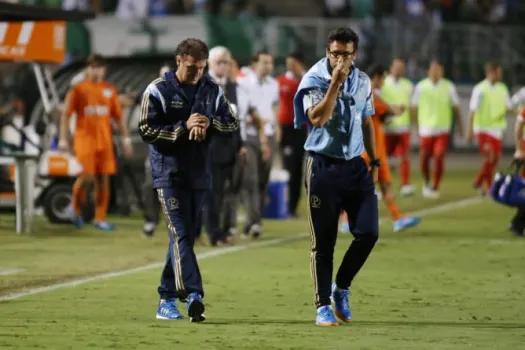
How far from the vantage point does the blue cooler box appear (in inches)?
832

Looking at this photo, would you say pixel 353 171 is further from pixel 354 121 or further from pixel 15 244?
pixel 15 244

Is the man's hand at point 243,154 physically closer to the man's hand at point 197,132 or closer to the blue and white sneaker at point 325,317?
the man's hand at point 197,132

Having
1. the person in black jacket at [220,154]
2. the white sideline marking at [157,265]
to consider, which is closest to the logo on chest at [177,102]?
the white sideline marking at [157,265]

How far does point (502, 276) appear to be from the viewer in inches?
557

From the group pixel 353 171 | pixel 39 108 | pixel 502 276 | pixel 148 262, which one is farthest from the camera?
pixel 39 108

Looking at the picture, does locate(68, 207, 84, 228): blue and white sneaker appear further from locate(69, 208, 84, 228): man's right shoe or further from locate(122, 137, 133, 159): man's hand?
locate(122, 137, 133, 159): man's hand

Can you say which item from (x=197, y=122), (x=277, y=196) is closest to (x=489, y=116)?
(x=277, y=196)

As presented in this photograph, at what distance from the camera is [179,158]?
1102cm

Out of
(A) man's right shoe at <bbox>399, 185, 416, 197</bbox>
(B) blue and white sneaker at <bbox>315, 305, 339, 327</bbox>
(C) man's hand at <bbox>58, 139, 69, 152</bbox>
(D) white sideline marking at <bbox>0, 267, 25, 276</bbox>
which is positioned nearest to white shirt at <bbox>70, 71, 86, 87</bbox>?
(C) man's hand at <bbox>58, 139, 69, 152</bbox>

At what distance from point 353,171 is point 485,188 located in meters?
15.6

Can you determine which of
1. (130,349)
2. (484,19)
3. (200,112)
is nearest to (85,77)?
(200,112)

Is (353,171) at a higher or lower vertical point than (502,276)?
higher

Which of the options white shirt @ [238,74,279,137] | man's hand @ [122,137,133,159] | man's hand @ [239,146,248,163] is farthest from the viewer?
man's hand @ [122,137,133,159]

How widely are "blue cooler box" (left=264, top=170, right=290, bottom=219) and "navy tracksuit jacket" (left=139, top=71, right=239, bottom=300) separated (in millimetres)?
9930
